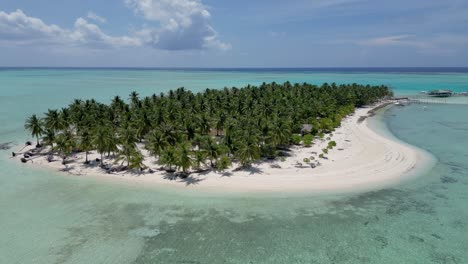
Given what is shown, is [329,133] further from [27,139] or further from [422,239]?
[27,139]

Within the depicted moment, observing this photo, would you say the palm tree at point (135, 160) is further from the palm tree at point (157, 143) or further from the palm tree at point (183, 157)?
the palm tree at point (183, 157)

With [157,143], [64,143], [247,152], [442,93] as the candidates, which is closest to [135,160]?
[157,143]

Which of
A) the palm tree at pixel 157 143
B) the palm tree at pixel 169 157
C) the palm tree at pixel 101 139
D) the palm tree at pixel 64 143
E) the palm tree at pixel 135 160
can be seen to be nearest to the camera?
the palm tree at pixel 169 157

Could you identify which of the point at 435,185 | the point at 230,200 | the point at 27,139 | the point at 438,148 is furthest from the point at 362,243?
the point at 27,139

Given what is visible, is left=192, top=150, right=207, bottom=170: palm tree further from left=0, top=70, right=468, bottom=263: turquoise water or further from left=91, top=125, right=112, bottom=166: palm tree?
left=91, top=125, right=112, bottom=166: palm tree

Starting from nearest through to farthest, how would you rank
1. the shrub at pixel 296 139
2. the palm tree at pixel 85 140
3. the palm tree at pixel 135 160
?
the palm tree at pixel 135 160
the palm tree at pixel 85 140
the shrub at pixel 296 139

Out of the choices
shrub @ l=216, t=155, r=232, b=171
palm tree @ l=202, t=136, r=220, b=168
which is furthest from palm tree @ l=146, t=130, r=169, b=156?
shrub @ l=216, t=155, r=232, b=171

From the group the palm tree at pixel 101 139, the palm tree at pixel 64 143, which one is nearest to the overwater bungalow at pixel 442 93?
the palm tree at pixel 101 139
